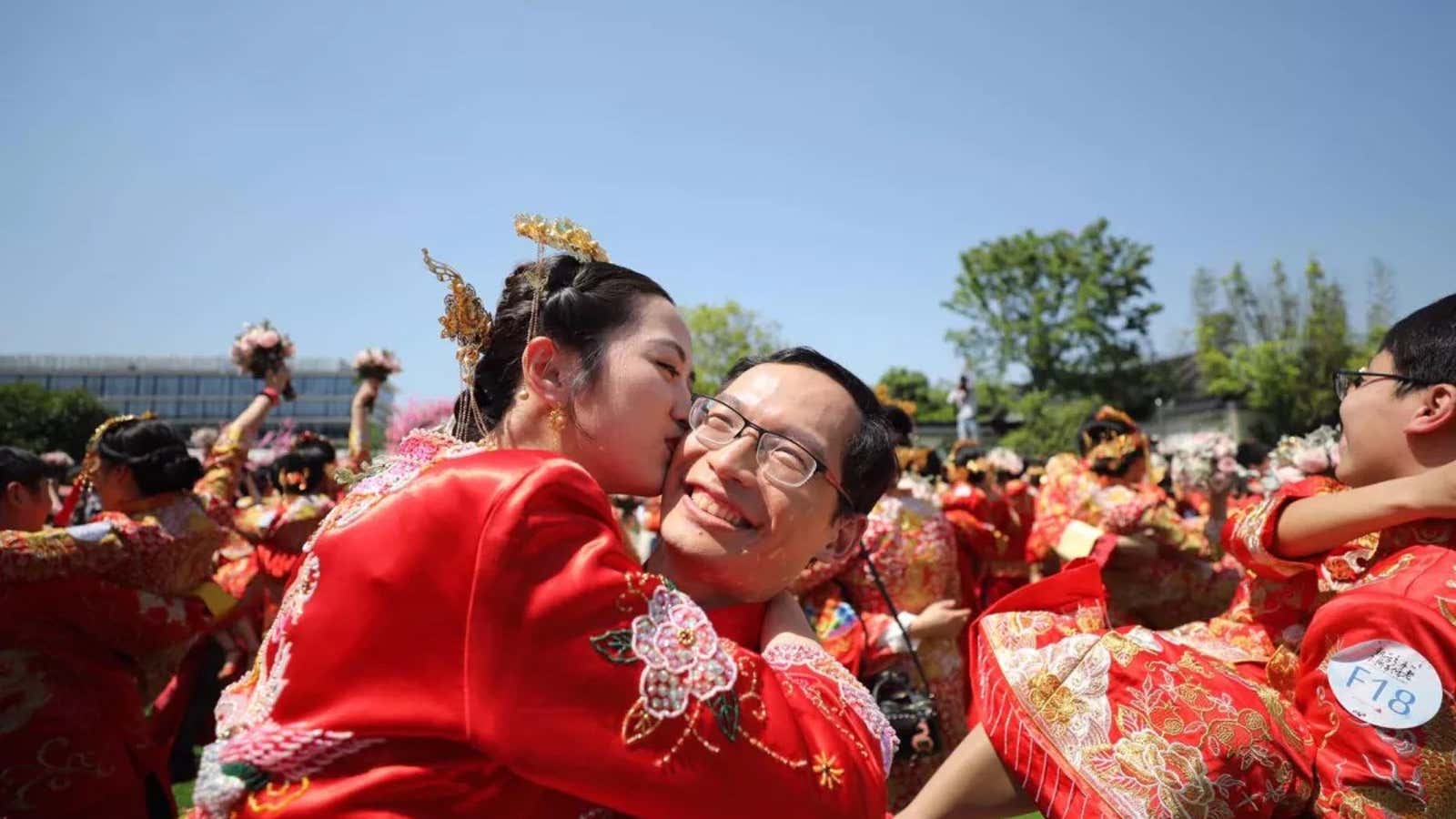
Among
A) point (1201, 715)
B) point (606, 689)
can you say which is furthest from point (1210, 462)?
point (606, 689)

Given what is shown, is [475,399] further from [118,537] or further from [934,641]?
[934,641]

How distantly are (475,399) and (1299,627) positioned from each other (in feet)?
7.60

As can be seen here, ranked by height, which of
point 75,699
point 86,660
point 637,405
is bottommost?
point 75,699

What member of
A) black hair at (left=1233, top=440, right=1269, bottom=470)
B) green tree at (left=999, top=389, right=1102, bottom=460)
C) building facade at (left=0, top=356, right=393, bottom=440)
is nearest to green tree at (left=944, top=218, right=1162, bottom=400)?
green tree at (left=999, top=389, right=1102, bottom=460)

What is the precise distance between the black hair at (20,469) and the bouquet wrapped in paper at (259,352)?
175 cm

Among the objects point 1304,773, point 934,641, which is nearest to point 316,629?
point 1304,773

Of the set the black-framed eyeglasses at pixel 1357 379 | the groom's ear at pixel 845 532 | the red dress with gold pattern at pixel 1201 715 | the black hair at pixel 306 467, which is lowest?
the black hair at pixel 306 467

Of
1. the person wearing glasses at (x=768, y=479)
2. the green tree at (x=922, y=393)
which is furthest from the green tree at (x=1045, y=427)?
the person wearing glasses at (x=768, y=479)

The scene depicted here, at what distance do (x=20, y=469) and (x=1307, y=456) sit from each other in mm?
7267

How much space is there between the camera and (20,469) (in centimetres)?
464

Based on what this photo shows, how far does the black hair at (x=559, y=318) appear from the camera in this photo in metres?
2.06

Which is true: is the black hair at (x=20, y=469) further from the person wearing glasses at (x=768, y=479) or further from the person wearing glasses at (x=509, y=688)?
the person wearing glasses at (x=768, y=479)

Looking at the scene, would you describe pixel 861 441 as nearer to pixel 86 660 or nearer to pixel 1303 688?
pixel 1303 688

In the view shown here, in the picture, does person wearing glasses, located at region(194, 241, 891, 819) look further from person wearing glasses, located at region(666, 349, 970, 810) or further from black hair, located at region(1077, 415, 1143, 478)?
black hair, located at region(1077, 415, 1143, 478)
